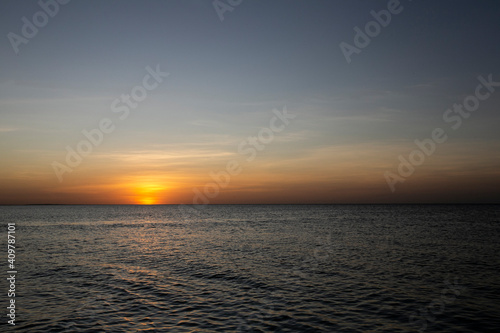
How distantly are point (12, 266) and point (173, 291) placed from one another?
61.3ft

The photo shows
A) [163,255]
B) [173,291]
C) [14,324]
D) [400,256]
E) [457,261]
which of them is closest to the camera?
[14,324]

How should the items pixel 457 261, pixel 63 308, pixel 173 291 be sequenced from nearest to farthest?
Answer: pixel 63 308, pixel 173 291, pixel 457 261

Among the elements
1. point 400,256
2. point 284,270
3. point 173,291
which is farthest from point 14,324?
point 400,256

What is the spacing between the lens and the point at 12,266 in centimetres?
3200

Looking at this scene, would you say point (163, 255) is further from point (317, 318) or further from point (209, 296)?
point (317, 318)

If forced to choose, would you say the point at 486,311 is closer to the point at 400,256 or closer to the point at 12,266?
the point at 400,256

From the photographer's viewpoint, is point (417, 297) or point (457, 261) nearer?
point (417, 297)

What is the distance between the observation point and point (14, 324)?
17.2 metres

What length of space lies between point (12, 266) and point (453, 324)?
35646mm

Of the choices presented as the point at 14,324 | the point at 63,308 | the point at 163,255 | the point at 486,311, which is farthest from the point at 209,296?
the point at 163,255

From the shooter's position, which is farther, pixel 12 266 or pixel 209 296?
pixel 12 266

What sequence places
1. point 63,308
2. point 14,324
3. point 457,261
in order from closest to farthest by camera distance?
point 14,324
point 63,308
point 457,261

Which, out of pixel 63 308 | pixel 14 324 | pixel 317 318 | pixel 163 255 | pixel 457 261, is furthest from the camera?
pixel 163 255

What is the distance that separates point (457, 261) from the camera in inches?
1374
